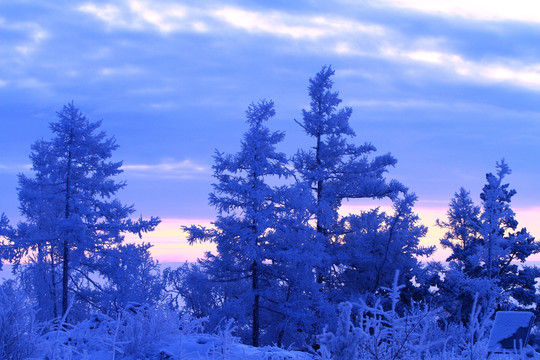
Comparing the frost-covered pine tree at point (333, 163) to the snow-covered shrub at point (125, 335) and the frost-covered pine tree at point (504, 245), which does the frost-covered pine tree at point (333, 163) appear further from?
the snow-covered shrub at point (125, 335)

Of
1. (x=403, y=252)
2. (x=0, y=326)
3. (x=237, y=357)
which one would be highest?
(x=403, y=252)

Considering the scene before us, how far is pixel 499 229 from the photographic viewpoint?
2609 centimetres

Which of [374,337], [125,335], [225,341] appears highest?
[374,337]

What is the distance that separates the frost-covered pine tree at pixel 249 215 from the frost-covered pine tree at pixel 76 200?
3733 mm

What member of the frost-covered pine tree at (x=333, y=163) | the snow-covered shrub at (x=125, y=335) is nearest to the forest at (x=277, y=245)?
the frost-covered pine tree at (x=333, y=163)

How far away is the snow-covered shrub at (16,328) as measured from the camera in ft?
19.7

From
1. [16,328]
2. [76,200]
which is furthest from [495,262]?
[16,328]

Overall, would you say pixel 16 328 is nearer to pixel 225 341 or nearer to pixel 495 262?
pixel 225 341

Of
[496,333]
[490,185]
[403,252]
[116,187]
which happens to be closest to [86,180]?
[116,187]

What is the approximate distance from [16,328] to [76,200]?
62.9ft

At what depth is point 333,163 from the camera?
89.8 ft

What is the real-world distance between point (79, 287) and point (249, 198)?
1149 centimetres

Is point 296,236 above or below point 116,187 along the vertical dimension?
below

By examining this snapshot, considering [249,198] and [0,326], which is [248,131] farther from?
[0,326]
